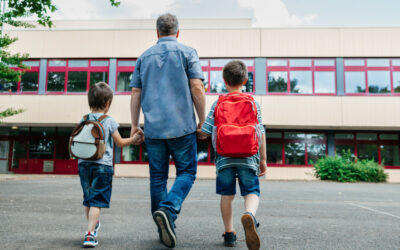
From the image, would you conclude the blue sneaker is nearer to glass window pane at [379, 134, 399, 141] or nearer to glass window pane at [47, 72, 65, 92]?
glass window pane at [47, 72, 65, 92]

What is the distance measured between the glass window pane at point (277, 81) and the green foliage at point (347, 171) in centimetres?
439

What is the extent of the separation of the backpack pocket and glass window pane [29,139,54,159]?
1918 cm

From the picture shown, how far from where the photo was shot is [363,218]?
4684 millimetres

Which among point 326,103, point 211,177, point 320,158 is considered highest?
point 326,103

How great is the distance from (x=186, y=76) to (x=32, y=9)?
725 cm

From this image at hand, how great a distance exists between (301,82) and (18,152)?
16637 mm

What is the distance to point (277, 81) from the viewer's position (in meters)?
18.4

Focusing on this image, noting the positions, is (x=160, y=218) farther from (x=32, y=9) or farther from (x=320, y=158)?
(x=320, y=158)

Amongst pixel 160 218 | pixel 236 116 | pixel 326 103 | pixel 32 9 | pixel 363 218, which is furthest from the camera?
pixel 326 103

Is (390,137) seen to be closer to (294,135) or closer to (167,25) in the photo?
(294,135)

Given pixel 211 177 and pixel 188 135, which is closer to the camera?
pixel 188 135

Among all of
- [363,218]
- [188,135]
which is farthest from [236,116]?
[363,218]

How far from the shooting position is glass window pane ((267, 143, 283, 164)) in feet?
61.0

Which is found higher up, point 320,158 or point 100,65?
point 100,65
